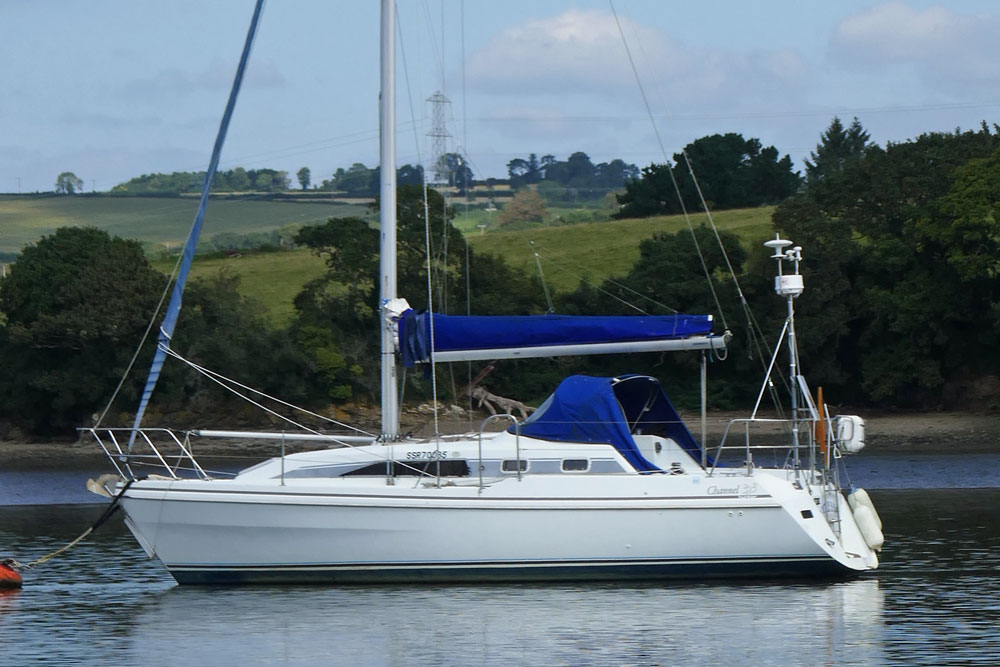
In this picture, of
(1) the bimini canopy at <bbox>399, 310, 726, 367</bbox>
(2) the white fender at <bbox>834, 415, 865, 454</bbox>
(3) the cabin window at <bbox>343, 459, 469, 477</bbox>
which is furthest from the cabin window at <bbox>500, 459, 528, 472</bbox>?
(2) the white fender at <bbox>834, 415, 865, 454</bbox>

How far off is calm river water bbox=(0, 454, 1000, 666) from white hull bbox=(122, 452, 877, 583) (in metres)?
0.32

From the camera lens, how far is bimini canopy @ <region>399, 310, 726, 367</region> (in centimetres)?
1775

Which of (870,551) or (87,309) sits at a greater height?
(87,309)

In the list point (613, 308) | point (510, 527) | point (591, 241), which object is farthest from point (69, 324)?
point (510, 527)

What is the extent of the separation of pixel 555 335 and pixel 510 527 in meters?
2.69

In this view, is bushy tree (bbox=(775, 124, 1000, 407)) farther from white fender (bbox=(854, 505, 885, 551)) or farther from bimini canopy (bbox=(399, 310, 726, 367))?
bimini canopy (bbox=(399, 310, 726, 367))

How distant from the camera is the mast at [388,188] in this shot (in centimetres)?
1800

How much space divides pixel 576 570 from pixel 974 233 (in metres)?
32.2

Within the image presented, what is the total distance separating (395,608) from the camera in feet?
53.9

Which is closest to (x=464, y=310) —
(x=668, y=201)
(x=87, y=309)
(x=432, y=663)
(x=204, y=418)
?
(x=204, y=418)

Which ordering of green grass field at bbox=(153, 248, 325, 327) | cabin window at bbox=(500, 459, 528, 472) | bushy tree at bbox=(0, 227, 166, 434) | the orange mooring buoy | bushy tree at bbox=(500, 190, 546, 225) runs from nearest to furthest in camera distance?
cabin window at bbox=(500, 459, 528, 472), the orange mooring buoy, bushy tree at bbox=(0, 227, 166, 434), green grass field at bbox=(153, 248, 325, 327), bushy tree at bbox=(500, 190, 546, 225)

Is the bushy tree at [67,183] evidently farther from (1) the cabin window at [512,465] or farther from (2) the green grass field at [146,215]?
(1) the cabin window at [512,465]

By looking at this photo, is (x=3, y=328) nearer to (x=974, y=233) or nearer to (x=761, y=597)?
(x=974, y=233)

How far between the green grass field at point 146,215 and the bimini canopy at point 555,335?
70617 mm
